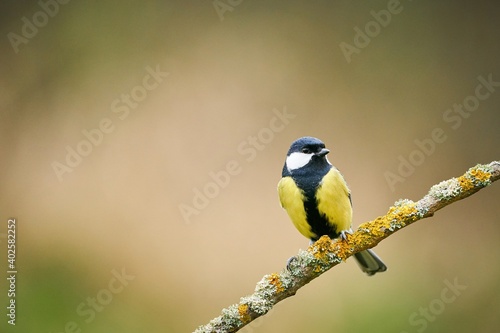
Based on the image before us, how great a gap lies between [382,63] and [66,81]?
177cm

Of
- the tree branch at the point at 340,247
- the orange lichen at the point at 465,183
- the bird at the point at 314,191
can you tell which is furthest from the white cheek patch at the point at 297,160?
the orange lichen at the point at 465,183

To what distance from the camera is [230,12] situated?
3.23 metres

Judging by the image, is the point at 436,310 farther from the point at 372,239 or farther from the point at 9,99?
the point at 9,99

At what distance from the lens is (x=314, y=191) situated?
66.2 inches

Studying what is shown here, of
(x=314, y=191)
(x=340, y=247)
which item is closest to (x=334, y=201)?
(x=314, y=191)

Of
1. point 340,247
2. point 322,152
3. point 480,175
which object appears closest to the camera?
point 480,175

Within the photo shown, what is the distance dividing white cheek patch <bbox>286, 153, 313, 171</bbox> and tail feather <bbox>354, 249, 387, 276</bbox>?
44 cm

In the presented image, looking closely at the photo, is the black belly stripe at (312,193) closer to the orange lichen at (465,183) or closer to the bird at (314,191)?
the bird at (314,191)

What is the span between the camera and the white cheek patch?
1.68 metres

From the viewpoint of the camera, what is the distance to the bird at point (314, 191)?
167 centimetres

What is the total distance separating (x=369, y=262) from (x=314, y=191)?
0.43 meters

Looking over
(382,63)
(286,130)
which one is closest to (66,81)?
(286,130)

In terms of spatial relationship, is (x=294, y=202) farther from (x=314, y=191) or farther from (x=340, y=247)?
(x=340, y=247)

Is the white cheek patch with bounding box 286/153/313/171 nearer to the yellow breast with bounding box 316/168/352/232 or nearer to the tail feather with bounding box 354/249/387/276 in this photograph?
the yellow breast with bounding box 316/168/352/232
